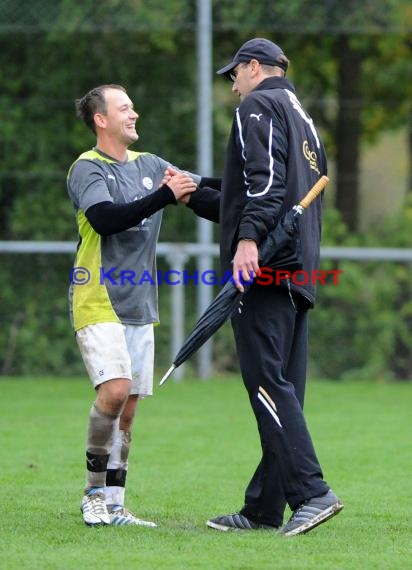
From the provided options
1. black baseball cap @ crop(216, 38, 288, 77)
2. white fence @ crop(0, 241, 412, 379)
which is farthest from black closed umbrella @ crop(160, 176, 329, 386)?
white fence @ crop(0, 241, 412, 379)

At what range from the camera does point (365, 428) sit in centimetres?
1032

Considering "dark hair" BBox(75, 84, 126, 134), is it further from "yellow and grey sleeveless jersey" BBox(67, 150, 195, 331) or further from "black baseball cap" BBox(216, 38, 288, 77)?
"black baseball cap" BBox(216, 38, 288, 77)

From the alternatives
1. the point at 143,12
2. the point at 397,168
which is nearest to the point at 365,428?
the point at 143,12

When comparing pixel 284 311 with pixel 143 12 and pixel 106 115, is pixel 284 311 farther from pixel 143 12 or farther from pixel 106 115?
pixel 143 12

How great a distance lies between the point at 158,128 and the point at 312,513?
9.56 m

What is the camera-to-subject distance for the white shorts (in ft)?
19.9

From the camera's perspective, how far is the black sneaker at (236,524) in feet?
19.9

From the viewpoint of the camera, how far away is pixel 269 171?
578 cm

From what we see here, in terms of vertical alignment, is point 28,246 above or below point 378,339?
above

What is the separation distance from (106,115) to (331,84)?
9.89 metres

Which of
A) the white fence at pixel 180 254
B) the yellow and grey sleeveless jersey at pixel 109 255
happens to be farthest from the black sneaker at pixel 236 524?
the white fence at pixel 180 254

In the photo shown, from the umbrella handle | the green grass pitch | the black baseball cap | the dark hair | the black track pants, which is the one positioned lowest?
the green grass pitch

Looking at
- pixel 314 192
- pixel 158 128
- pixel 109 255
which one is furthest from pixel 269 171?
pixel 158 128

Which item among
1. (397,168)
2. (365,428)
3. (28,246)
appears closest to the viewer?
(365,428)
